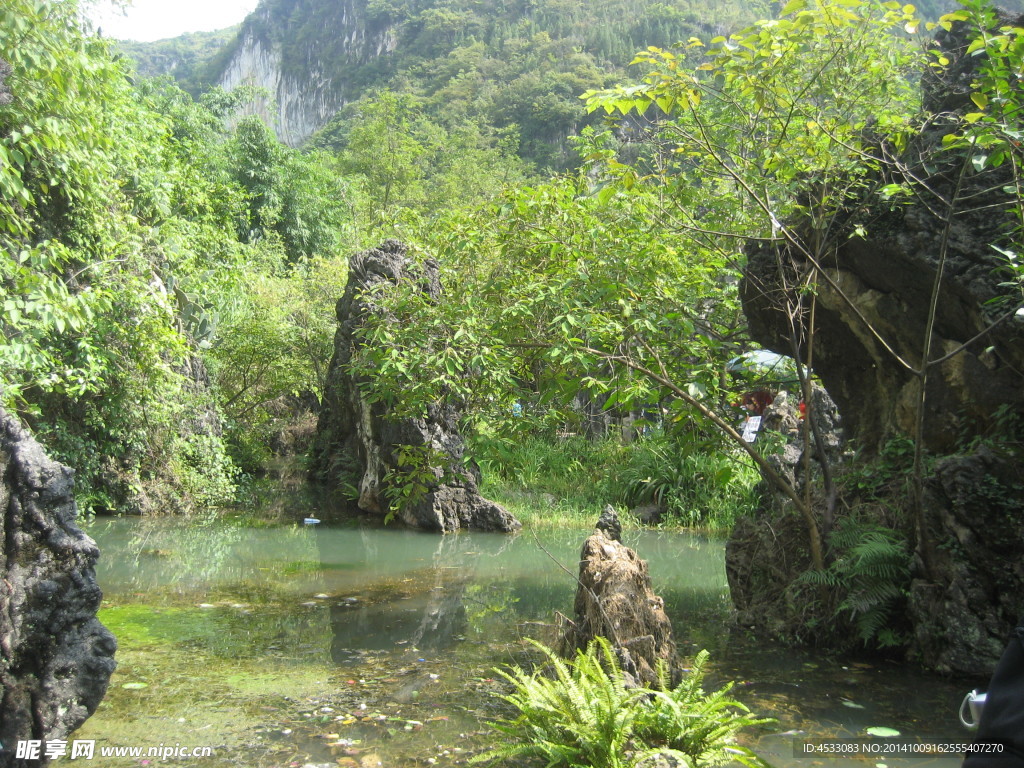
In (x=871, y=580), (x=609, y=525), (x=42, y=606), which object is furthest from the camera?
(x=609, y=525)

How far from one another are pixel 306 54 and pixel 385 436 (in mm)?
88932

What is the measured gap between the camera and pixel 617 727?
11.1ft

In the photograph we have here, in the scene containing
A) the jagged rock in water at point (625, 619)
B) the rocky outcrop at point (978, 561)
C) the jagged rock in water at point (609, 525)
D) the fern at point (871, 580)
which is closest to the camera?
the jagged rock in water at point (625, 619)

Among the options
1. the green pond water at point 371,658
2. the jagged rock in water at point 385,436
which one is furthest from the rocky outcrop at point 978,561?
the jagged rock in water at point 385,436

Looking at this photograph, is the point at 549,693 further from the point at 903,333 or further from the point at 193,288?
the point at 193,288

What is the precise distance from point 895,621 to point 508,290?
11.7 ft

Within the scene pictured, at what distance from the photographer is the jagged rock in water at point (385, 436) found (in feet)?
39.7

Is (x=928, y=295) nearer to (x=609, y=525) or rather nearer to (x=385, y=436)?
(x=609, y=525)

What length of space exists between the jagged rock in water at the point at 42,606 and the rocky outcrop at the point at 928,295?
15.3 ft

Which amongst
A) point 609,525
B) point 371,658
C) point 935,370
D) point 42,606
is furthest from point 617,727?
point 935,370

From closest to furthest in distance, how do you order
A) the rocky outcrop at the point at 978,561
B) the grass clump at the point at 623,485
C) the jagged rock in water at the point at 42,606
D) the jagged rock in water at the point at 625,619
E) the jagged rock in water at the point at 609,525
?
1. the jagged rock in water at the point at 42,606
2. the jagged rock in water at the point at 625,619
3. the rocky outcrop at the point at 978,561
4. the jagged rock in water at the point at 609,525
5. the grass clump at the point at 623,485

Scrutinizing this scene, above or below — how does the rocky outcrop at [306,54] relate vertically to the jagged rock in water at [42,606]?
above

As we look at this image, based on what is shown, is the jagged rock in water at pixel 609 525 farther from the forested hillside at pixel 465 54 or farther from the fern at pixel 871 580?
the forested hillside at pixel 465 54

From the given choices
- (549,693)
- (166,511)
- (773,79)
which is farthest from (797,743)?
(166,511)
